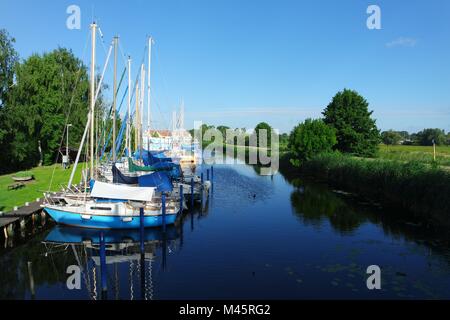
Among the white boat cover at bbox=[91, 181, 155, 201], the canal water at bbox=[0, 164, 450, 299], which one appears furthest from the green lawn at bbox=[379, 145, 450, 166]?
the white boat cover at bbox=[91, 181, 155, 201]

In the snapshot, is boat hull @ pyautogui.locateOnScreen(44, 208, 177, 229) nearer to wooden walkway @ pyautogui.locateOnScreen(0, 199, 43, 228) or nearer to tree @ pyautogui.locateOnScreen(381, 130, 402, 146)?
wooden walkway @ pyautogui.locateOnScreen(0, 199, 43, 228)

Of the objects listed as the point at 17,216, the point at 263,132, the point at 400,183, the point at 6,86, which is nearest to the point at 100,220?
the point at 17,216

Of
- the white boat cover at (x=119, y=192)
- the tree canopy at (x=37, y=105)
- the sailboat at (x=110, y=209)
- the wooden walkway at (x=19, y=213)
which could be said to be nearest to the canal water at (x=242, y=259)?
the sailboat at (x=110, y=209)

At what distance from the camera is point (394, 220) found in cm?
3241

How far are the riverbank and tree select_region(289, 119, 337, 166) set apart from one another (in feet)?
33.7

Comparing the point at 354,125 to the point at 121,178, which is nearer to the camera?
the point at 121,178

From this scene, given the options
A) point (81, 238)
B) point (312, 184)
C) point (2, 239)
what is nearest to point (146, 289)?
point (81, 238)

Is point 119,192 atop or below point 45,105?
below

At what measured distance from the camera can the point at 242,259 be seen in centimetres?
2236

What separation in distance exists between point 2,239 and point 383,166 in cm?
3664

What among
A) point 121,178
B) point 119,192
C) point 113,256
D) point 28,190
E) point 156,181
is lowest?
point 113,256

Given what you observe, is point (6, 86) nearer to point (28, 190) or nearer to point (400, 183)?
point (28, 190)

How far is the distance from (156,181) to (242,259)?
1194 cm
